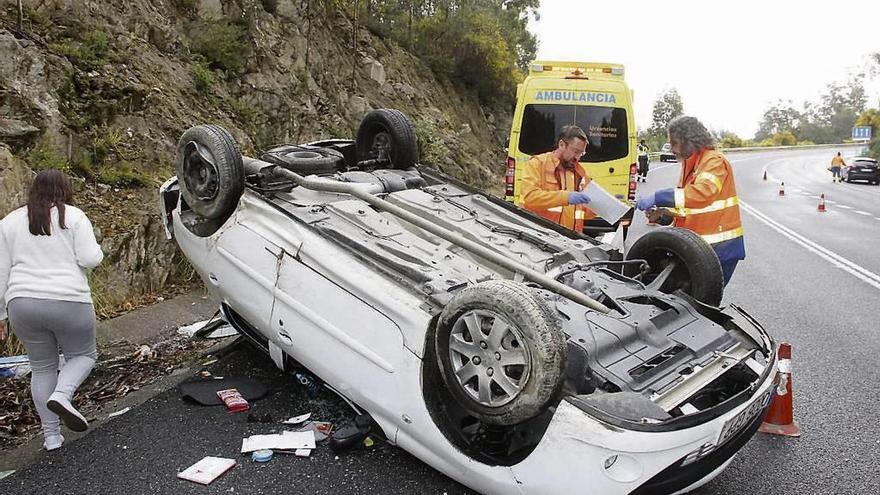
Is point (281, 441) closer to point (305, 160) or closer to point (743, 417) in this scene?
point (305, 160)

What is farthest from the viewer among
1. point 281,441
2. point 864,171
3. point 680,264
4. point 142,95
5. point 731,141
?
point 731,141

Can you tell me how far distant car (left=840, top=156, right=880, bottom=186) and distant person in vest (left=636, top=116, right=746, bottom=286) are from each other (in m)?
28.6

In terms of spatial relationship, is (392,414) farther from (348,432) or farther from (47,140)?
(47,140)

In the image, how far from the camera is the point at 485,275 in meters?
3.49

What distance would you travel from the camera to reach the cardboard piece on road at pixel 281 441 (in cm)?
336

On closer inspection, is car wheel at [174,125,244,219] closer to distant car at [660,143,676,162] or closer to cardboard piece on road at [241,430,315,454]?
cardboard piece on road at [241,430,315,454]

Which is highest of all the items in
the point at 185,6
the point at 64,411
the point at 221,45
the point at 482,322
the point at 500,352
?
the point at 185,6

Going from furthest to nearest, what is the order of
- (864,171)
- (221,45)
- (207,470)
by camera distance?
(864,171)
(221,45)
(207,470)

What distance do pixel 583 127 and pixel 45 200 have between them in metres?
6.52

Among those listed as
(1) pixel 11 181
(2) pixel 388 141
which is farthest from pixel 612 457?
(1) pixel 11 181

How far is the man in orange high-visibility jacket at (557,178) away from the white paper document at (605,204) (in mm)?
156

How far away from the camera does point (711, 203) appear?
4.46 metres

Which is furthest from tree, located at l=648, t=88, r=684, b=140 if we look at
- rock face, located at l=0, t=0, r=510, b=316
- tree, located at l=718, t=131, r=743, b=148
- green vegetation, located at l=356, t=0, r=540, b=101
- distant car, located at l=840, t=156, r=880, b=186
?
rock face, located at l=0, t=0, r=510, b=316

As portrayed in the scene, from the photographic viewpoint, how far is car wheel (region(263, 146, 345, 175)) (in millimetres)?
4469
